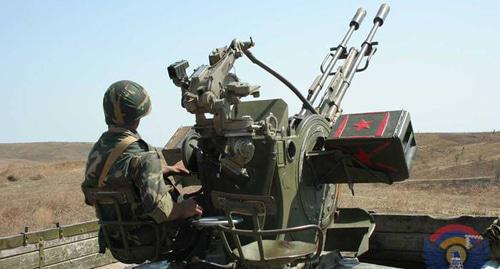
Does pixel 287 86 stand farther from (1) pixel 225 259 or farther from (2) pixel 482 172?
(2) pixel 482 172

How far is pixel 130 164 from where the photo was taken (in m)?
4.05

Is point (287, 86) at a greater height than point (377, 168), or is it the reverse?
point (287, 86)

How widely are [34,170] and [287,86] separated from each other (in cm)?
3001

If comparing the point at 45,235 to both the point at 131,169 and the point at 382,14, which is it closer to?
the point at 131,169

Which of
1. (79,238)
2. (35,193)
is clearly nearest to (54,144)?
(35,193)

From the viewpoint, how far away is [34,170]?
33062 mm

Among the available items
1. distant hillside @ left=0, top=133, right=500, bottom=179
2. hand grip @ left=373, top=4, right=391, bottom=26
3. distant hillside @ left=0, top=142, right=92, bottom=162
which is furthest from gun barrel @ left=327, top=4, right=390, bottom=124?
distant hillside @ left=0, top=142, right=92, bottom=162

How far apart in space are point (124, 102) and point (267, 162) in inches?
45.0

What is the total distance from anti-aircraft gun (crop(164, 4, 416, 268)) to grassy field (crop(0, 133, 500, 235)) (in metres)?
8.49

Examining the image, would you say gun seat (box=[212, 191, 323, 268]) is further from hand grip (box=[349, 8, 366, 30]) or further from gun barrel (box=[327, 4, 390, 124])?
hand grip (box=[349, 8, 366, 30])

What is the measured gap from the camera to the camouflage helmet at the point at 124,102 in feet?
13.7

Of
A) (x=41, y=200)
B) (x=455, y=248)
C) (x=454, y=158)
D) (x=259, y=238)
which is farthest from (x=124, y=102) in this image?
(x=454, y=158)

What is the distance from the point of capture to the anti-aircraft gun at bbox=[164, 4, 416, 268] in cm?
421

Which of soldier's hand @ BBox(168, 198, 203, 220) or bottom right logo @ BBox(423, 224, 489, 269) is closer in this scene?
soldier's hand @ BBox(168, 198, 203, 220)
